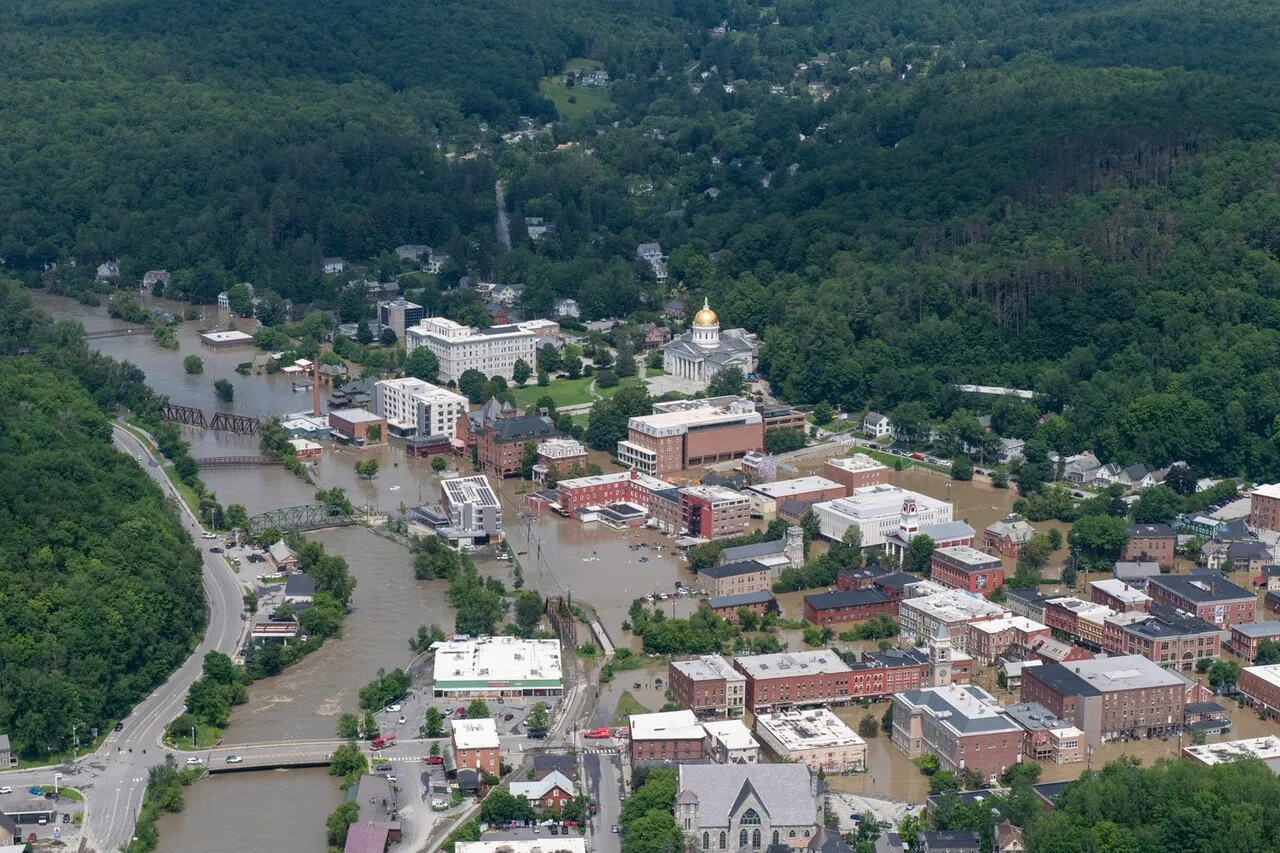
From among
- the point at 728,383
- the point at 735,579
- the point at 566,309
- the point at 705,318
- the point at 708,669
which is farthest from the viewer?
the point at 566,309

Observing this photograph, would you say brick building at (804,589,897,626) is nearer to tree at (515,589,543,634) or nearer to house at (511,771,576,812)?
tree at (515,589,543,634)

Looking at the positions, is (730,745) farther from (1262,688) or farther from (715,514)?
(715,514)

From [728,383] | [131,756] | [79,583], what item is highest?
[79,583]

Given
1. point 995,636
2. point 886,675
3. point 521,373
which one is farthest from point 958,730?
point 521,373

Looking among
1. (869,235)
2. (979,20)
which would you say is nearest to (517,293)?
(869,235)

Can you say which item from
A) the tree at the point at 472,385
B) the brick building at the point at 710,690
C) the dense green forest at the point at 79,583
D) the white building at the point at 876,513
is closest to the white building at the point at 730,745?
the brick building at the point at 710,690

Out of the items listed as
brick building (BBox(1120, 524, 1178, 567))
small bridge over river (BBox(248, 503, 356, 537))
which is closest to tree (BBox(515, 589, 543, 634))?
small bridge over river (BBox(248, 503, 356, 537))

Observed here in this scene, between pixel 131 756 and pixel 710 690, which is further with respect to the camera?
pixel 710 690
